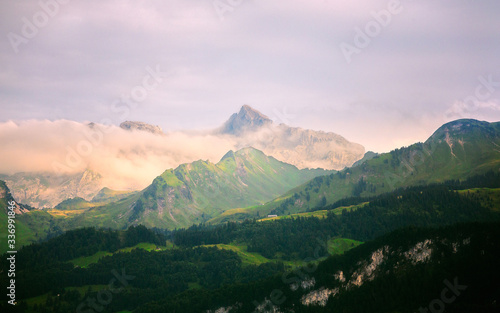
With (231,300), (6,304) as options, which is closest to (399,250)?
(231,300)

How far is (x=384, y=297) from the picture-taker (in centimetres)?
15962

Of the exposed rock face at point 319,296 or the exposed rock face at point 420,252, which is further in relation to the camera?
the exposed rock face at point 319,296

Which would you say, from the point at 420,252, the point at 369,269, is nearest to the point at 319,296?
the point at 369,269

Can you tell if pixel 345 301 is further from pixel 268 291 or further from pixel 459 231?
pixel 459 231
